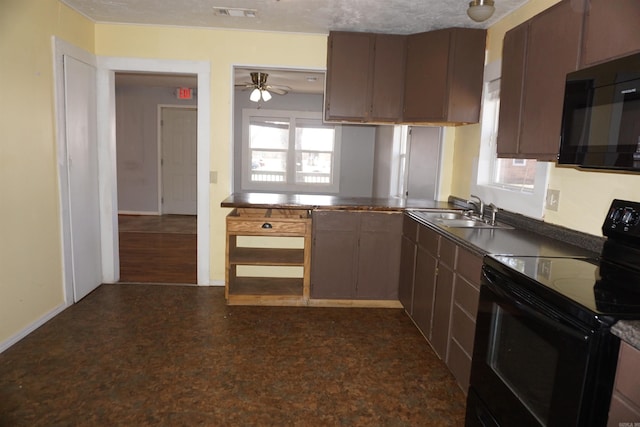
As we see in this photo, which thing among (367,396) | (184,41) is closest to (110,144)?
(184,41)

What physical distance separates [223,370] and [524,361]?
1.68 meters

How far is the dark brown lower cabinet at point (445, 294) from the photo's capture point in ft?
7.07

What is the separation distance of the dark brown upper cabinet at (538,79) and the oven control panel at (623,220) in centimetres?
36

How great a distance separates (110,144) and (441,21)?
3057 mm

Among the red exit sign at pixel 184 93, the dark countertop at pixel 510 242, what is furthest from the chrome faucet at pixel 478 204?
the red exit sign at pixel 184 93

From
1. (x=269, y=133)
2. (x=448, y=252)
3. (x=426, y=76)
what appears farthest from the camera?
(x=269, y=133)

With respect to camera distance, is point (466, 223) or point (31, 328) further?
point (466, 223)

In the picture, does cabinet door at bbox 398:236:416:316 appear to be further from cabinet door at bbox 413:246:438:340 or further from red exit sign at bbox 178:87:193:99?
red exit sign at bbox 178:87:193:99

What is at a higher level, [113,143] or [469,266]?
[113,143]

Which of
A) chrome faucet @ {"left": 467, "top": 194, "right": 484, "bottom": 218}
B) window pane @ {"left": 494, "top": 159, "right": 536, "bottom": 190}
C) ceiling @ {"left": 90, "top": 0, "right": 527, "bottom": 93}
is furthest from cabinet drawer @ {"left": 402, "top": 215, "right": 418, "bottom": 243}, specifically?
ceiling @ {"left": 90, "top": 0, "right": 527, "bottom": 93}

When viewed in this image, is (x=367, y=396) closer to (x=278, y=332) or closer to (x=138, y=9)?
(x=278, y=332)

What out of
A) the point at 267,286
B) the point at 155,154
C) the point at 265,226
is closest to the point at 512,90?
A: the point at 265,226

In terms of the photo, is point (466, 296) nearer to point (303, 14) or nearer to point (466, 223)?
point (466, 223)

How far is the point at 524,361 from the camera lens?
A: 1.51 metres
